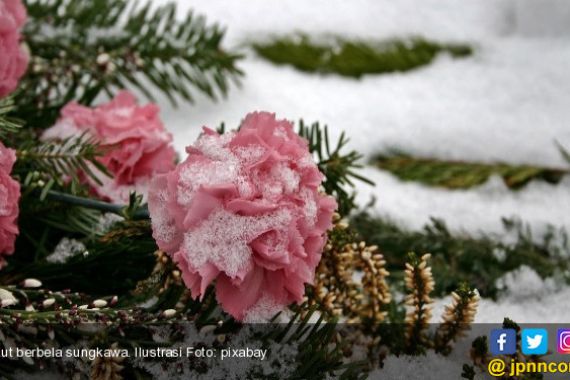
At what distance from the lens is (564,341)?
550 mm

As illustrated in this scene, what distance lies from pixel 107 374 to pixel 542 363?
0.30 metres

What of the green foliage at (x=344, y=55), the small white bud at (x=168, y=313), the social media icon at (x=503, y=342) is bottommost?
the small white bud at (x=168, y=313)

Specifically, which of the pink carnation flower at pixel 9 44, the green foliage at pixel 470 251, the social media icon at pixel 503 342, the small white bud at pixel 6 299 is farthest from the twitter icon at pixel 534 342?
the pink carnation flower at pixel 9 44

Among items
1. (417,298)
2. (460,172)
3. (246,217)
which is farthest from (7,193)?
(460,172)

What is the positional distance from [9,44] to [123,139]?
0.43ft

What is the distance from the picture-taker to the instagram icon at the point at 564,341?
0.54m

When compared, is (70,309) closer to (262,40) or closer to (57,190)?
(57,190)

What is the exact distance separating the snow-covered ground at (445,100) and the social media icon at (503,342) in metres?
0.11

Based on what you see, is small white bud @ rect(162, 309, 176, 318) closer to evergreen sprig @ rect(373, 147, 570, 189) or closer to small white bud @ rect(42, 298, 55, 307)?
small white bud @ rect(42, 298, 55, 307)

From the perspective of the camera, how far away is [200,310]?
497 millimetres

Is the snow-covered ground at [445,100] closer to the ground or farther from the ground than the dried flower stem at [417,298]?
farther from the ground

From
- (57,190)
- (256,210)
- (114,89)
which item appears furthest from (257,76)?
(256,210)

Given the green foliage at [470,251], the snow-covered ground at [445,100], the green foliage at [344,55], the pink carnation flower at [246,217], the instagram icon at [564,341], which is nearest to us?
the pink carnation flower at [246,217]

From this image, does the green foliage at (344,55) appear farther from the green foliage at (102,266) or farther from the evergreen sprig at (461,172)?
the green foliage at (102,266)
